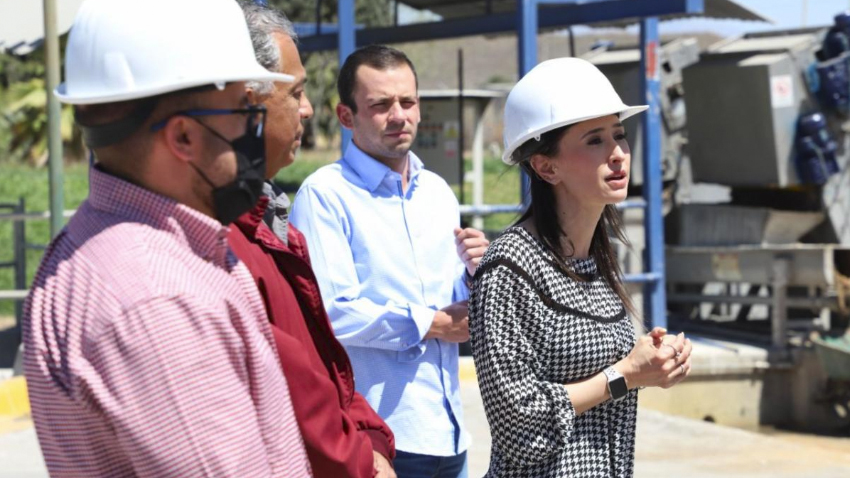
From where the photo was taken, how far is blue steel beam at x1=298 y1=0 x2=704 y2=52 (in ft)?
28.4

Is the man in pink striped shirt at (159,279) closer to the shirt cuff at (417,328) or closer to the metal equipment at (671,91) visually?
the shirt cuff at (417,328)

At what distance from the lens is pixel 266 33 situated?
2.56 meters

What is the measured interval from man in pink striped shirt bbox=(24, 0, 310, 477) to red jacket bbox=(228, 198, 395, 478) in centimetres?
20

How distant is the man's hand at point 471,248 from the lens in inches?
138

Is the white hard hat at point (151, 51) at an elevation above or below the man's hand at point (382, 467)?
above

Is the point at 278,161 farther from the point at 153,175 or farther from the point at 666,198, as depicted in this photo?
the point at 666,198

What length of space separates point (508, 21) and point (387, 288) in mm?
6921

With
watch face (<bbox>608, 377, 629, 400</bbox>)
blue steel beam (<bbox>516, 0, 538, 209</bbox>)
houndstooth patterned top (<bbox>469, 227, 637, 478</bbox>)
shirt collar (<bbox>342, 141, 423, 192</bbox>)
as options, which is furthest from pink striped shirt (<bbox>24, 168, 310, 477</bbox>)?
blue steel beam (<bbox>516, 0, 538, 209</bbox>)

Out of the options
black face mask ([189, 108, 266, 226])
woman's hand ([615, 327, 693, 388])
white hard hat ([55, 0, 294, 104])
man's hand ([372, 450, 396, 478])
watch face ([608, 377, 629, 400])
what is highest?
white hard hat ([55, 0, 294, 104])

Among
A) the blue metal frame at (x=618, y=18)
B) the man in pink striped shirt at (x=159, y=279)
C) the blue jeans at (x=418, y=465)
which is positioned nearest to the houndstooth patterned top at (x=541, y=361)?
the blue jeans at (x=418, y=465)

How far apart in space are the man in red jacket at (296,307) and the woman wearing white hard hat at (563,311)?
1.13 ft

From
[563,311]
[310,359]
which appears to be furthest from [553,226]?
[310,359]

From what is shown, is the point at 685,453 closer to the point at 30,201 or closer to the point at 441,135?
the point at 441,135

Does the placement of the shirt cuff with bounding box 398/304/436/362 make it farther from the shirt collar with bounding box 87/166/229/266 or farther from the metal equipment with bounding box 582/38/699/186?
the metal equipment with bounding box 582/38/699/186
